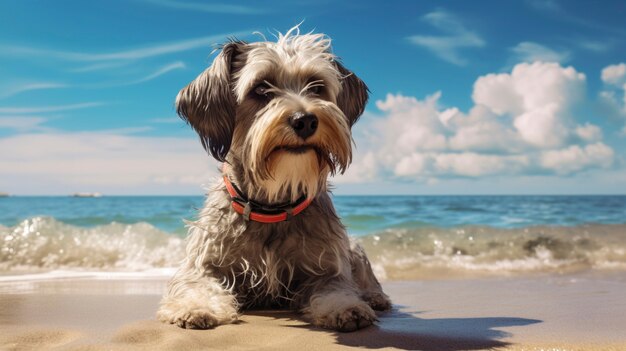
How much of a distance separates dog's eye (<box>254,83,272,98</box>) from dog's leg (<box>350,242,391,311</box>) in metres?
1.96

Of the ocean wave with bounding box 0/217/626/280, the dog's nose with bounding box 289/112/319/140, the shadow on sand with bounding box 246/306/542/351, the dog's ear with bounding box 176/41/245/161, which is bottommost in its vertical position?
the shadow on sand with bounding box 246/306/542/351

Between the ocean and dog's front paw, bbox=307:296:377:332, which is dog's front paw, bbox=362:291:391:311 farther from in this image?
the ocean

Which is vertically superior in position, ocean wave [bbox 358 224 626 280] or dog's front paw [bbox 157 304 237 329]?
ocean wave [bbox 358 224 626 280]

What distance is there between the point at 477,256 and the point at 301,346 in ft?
24.7

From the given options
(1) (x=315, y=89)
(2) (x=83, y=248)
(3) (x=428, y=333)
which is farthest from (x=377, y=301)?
(2) (x=83, y=248)

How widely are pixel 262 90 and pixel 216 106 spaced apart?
41cm

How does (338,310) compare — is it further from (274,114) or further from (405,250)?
(405,250)

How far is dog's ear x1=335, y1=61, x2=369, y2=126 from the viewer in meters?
5.09

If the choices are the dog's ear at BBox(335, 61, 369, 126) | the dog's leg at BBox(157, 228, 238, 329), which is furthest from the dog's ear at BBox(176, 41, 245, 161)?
the dog's ear at BBox(335, 61, 369, 126)

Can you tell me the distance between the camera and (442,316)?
5.25m

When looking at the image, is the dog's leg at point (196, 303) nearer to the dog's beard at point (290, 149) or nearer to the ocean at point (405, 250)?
the dog's beard at point (290, 149)

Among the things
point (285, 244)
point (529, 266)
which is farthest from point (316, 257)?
point (529, 266)

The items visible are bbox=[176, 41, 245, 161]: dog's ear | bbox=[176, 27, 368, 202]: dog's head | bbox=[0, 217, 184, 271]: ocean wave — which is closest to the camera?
bbox=[176, 27, 368, 202]: dog's head

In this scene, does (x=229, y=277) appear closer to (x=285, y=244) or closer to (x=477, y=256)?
(x=285, y=244)
